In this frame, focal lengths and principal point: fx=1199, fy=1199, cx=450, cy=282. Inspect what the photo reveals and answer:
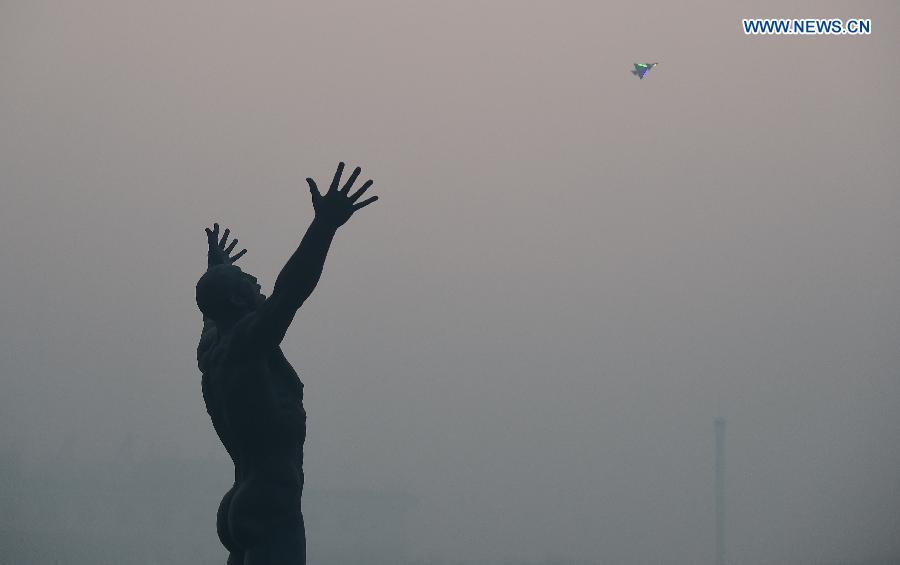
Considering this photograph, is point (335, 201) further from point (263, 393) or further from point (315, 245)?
point (263, 393)

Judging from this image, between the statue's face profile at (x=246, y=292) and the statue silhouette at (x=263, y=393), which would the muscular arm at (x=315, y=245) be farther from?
the statue's face profile at (x=246, y=292)

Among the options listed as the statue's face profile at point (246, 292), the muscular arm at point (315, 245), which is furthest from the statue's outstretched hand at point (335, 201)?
the statue's face profile at point (246, 292)

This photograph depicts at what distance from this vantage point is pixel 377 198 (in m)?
6.96

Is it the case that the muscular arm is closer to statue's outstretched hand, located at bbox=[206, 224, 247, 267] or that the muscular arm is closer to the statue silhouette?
the statue silhouette

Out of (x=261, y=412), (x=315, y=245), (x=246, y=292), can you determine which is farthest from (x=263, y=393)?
(x=315, y=245)

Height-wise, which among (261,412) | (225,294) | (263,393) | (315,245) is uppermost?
(315,245)

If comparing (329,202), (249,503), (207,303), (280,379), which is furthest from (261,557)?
(329,202)

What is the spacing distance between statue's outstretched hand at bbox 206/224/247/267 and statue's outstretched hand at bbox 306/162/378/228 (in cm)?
169

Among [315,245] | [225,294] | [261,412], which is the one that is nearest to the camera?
[315,245]

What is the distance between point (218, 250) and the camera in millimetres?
8609

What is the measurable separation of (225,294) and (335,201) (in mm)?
1048

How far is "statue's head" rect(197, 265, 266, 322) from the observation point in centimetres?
751

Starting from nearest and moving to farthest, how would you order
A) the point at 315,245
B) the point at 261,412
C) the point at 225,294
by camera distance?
1. the point at 315,245
2. the point at 261,412
3. the point at 225,294

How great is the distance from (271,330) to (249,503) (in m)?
1.07
